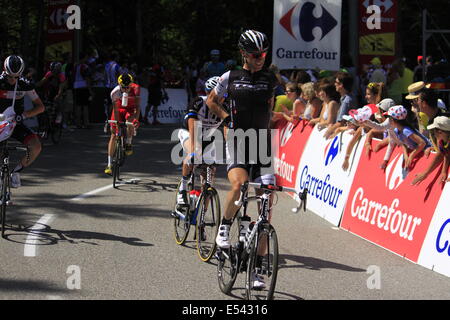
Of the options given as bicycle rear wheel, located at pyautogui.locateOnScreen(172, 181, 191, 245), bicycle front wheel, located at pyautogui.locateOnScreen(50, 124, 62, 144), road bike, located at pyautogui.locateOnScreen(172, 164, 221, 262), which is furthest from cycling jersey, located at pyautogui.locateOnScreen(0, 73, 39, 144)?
bicycle front wheel, located at pyautogui.locateOnScreen(50, 124, 62, 144)

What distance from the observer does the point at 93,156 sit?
18047mm

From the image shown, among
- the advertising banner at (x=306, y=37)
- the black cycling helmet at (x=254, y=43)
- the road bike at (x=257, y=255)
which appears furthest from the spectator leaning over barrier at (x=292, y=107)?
the road bike at (x=257, y=255)

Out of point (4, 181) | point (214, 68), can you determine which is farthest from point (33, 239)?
point (214, 68)

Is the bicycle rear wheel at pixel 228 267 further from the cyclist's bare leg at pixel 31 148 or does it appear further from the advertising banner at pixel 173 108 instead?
the advertising banner at pixel 173 108

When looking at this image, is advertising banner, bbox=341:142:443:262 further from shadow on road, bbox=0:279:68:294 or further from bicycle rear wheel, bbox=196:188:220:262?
shadow on road, bbox=0:279:68:294

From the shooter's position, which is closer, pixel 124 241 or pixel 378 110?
pixel 124 241

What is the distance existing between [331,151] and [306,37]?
439cm

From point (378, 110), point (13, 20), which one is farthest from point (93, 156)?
point (13, 20)

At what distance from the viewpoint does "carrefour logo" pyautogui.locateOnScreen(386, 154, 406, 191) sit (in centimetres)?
933

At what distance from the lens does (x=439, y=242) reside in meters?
8.06

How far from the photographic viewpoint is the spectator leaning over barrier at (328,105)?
40.0 feet

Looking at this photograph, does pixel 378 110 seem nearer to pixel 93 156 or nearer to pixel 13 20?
pixel 93 156

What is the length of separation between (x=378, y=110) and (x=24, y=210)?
16.1 feet

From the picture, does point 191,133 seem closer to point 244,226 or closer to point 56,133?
point 244,226
